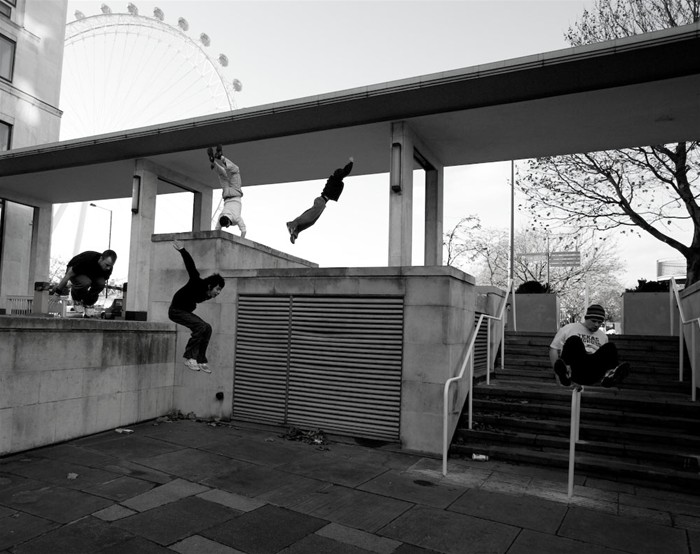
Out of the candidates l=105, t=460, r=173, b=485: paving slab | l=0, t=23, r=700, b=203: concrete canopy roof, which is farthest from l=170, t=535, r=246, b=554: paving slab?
l=0, t=23, r=700, b=203: concrete canopy roof

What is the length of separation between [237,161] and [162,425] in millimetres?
7465

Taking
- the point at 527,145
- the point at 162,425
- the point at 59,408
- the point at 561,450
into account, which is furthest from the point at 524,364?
the point at 59,408

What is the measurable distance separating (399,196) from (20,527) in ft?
27.9

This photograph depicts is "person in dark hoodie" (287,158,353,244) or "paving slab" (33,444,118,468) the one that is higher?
"person in dark hoodie" (287,158,353,244)

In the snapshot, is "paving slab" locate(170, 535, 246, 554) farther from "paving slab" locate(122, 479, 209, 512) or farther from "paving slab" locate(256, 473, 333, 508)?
"paving slab" locate(256, 473, 333, 508)

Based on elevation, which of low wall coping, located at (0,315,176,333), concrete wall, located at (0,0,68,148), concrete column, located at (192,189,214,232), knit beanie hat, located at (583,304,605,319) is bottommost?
low wall coping, located at (0,315,176,333)

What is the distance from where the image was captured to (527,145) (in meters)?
12.3

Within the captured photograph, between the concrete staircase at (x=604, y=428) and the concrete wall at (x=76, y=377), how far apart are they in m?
5.54

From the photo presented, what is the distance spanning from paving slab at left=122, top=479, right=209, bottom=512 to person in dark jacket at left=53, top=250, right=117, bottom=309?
4666mm

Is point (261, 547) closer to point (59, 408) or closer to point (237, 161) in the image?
point (59, 408)

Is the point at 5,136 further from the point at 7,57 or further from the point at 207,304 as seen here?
the point at 207,304

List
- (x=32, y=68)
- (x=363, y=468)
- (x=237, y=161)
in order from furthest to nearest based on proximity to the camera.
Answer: (x=32, y=68) < (x=237, y=161) < (x=363, y=468)

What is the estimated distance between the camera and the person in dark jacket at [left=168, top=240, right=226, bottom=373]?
858 centimetres

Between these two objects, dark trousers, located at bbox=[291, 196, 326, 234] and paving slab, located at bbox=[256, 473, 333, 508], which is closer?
paving slab, located at bbox=[256, 473, 333, 508]
